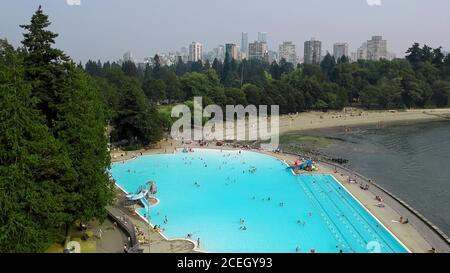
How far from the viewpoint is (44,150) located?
50.4 feet

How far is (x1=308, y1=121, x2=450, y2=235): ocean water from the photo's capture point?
97.3 feet

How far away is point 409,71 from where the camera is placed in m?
83.8

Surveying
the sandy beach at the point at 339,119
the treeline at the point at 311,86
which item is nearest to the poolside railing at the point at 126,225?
the treeline at the point at 311,86

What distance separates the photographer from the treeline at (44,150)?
45.1 feet

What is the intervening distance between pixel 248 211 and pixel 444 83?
223 feet

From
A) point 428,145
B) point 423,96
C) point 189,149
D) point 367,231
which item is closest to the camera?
point 367,231

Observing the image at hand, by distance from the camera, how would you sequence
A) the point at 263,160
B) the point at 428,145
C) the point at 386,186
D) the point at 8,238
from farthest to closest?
1. the point at 428,145
2. the point at 263,160
3. the point at 386,186
4. the point at 8,238

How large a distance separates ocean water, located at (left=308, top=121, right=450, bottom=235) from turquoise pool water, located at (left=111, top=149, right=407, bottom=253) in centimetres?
502

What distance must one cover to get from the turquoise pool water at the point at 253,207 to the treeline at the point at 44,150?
633 cm

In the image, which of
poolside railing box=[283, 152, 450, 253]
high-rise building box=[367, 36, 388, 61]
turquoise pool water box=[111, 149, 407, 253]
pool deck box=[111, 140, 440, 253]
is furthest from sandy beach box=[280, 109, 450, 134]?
high-rise building box=[367, 36, 388, 61]

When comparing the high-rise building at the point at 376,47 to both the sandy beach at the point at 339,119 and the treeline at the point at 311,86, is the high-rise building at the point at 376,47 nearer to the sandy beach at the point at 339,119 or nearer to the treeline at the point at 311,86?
the treeline at the point at 311,86
